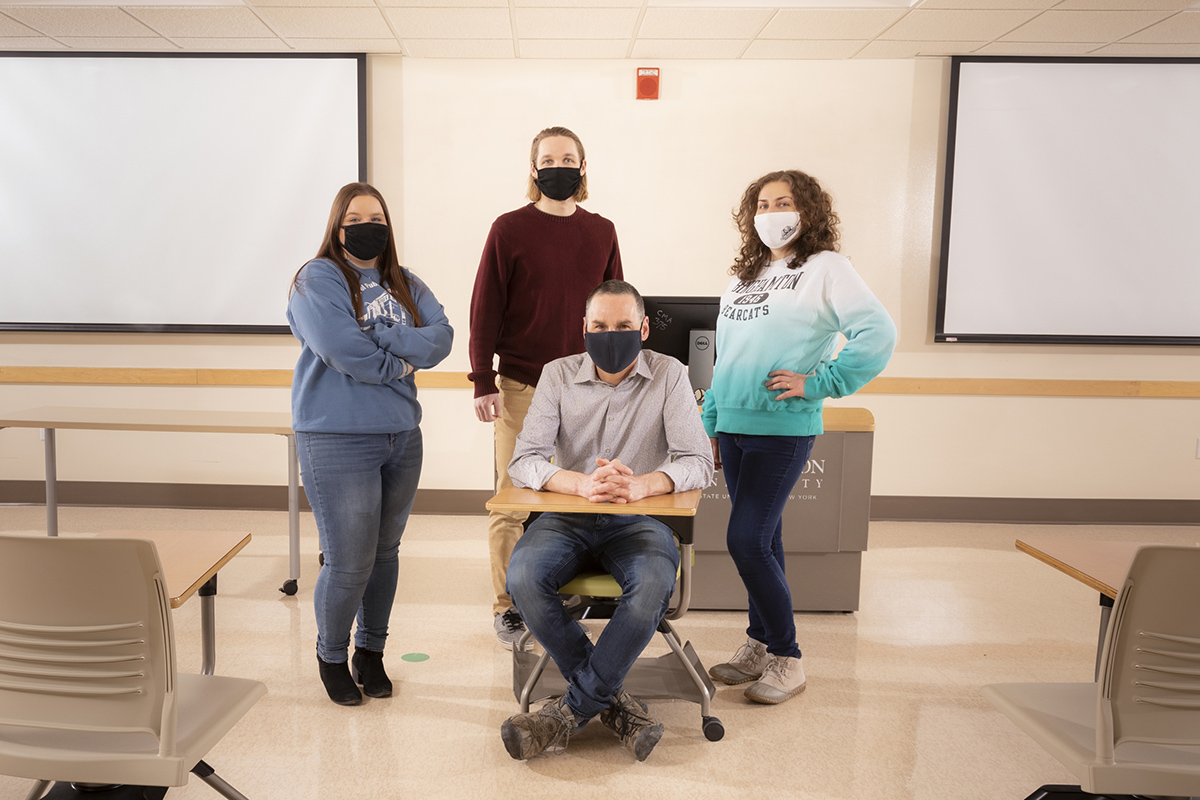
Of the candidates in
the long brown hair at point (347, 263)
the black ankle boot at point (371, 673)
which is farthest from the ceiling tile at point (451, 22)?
the black ankle boot at point (371, 673)

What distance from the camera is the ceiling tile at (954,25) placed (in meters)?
3.70

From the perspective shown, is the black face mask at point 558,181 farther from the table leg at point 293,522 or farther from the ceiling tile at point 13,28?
the ceiling tile at point 13,28

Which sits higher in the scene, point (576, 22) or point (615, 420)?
point (576, 22)

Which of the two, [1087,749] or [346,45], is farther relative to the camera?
[346,45]

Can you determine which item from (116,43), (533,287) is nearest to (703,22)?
(533,287)

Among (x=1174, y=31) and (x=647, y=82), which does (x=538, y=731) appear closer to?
(x=647, y=82)

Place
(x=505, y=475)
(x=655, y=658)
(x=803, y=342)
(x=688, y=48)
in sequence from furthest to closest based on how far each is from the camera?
(x=688, y=48)
(x=505, y=475)
(x=655, y=658)
(x=803, y=342)

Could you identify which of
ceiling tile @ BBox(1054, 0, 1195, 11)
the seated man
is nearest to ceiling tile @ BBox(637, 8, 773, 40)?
ceiling tile @ BBox(1054, 0, 1195, 11)

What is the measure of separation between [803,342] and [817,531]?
1.13 m

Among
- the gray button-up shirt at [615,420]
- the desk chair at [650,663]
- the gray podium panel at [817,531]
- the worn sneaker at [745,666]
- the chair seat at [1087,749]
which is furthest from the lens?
the gray podium panel at [817,531]

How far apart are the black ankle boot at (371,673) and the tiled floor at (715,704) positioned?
1.5 inches

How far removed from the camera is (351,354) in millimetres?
2047

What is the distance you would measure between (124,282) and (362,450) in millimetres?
3190

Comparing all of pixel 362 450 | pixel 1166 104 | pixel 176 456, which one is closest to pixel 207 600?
pixel 362 450
